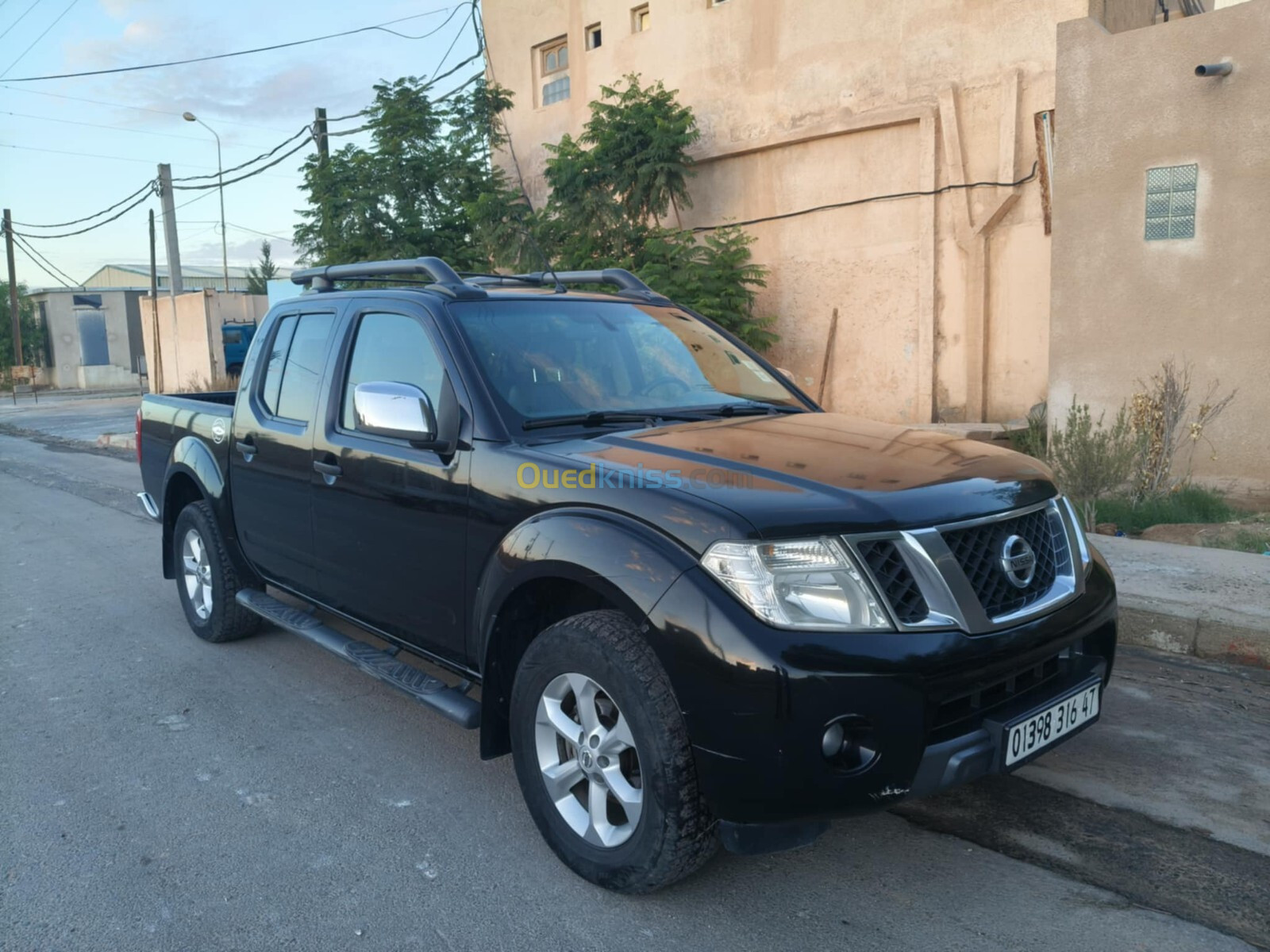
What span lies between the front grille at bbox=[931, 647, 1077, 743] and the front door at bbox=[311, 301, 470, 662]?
161cm

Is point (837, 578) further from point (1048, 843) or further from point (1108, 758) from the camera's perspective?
point (1108, 758)

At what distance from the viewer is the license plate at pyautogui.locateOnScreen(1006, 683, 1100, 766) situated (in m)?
2.70

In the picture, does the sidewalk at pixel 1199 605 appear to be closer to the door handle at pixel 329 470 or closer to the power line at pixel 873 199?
the door handle at pixel 329 470

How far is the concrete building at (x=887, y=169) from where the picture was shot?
11461 millimetres

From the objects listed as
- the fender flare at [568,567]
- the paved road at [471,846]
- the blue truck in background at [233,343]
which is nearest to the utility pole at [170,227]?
the blue truck in background at [233,343]

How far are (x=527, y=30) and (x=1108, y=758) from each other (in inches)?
656

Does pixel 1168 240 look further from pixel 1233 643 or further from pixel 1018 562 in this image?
pixel 1018 562

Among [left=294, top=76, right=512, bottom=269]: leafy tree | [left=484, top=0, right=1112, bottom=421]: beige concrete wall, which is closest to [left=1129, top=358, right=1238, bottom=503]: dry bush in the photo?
[left=484, top=0, right=1112, bottom=421]: beige concrete wall

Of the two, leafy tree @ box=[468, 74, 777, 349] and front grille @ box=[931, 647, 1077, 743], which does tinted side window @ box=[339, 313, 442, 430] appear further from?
leafy tree @ box=[468, 74, 777, 349]

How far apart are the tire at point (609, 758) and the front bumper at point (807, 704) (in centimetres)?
9

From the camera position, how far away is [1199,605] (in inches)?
197

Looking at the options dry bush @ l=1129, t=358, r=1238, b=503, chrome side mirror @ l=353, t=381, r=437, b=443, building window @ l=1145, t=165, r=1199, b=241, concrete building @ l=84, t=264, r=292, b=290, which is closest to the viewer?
chrome side mirror @ l=353, t=381, r=437, b=443

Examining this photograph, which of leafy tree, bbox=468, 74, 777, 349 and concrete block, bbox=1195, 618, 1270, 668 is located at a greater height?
leafy tree, bbox=468, 74, 777, 349

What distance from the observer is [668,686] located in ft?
8.68
